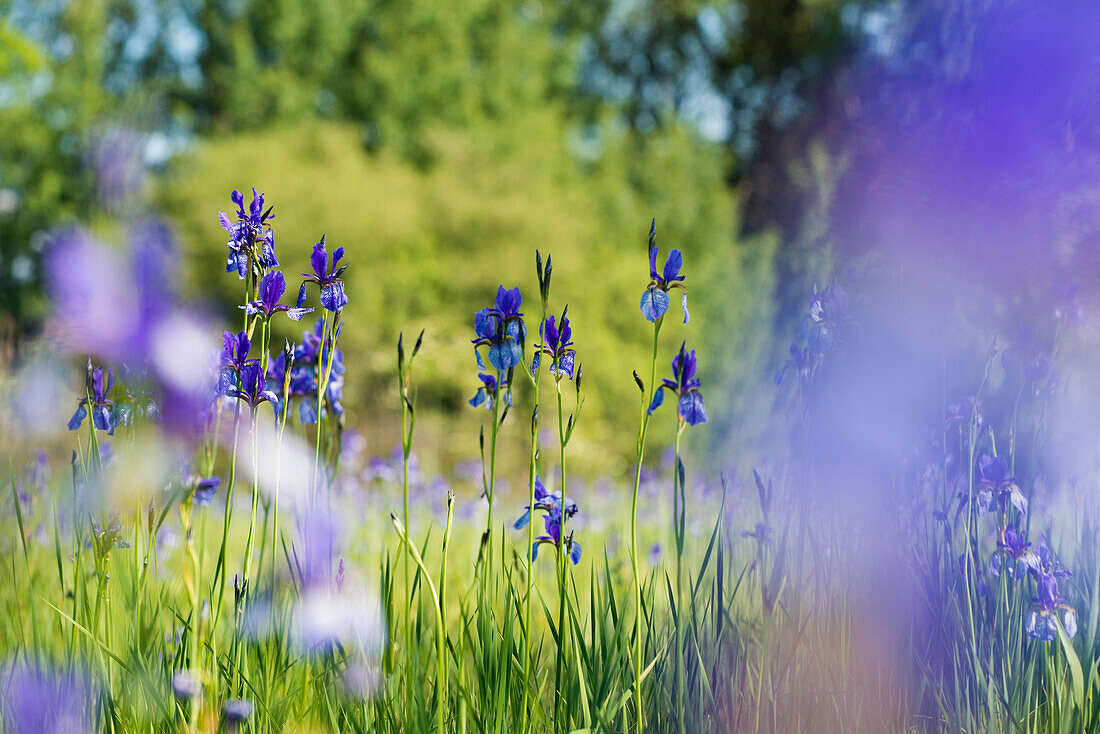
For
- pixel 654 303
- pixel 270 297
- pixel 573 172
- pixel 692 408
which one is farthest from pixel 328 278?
pixel 573 172

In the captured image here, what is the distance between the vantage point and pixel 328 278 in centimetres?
147

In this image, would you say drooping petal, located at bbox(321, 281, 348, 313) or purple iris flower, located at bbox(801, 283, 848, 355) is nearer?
drooping petal, located at bbox(321, 281, 348, 313)

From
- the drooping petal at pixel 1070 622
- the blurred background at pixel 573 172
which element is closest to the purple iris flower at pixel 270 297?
the blurred background at pixel 573 172

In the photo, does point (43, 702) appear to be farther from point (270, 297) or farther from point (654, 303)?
point (654, 303)

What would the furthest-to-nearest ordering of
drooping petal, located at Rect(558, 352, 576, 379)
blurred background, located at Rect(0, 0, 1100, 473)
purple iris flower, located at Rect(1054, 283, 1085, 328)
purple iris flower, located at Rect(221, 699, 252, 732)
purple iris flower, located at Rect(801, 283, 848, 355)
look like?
blurred background, located at Rect(0, 0, 1100, 473)
purple iris flower, located at Rect(1054, 283, 1085, 328)
purple iris flower, located at Rect(801, 283, 848, 355)
drooping petal, located at Rect(558, 352, 576, 379)
purple iris flower, located at Rect(221, 699, 252, 732)

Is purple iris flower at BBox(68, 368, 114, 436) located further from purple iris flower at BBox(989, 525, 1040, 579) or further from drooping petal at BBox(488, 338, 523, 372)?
purple iris flower at BBox(989, 525, 1040, 579)

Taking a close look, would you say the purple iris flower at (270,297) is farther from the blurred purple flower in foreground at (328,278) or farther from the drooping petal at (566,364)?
the drooping petal at (566,364)

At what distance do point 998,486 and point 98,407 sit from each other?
191 centimetres

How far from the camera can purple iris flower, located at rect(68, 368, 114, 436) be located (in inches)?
65.2

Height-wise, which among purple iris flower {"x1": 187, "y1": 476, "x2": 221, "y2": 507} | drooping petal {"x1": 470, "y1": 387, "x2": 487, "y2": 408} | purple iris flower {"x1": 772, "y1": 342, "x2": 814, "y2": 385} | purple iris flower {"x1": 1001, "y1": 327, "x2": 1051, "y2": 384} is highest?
purple iris flower {"x1": 1001, "y1": 327, "x2": 1051, "y2": 384}

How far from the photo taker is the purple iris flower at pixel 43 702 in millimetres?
1553

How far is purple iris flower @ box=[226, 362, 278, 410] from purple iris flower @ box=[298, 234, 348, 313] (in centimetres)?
16

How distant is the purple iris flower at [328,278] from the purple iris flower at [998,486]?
4.67 feet

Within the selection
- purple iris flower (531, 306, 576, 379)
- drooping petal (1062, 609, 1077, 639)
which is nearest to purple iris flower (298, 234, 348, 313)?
purple iris flower (531, 306, 576, 379)
